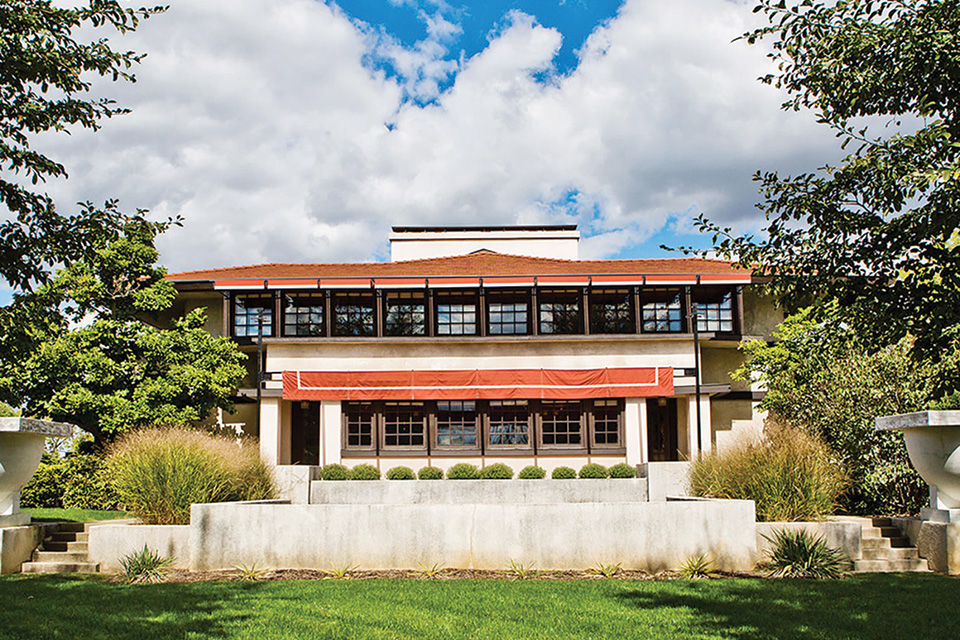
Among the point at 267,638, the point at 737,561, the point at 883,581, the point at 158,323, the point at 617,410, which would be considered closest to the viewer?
the point at 267,638

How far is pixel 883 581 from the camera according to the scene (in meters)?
11.0

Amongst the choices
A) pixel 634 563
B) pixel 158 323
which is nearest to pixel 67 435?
pixel 634 563

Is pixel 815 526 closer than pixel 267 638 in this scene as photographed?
No

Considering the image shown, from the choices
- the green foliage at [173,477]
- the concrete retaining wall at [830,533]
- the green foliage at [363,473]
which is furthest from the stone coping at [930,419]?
the green foliage at [363,473]

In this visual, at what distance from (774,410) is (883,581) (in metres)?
15.4

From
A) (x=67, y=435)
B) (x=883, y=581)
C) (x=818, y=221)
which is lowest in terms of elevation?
(x=883, y=581)

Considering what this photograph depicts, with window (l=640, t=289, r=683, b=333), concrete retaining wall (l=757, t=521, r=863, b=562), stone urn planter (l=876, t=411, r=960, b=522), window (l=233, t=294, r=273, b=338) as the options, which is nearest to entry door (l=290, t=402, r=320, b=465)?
window (l=233, t=294, r=273, b=338)

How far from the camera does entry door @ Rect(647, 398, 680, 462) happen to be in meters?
32.6

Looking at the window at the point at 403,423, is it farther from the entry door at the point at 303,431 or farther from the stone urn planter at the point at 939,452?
the stone urn planter at the point at 939,452

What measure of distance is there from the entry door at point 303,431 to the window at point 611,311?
1062cm

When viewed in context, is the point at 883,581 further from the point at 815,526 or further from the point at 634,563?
the point at 634,563

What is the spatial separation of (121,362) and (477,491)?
11605mm

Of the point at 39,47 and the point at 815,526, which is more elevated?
the point at 39,47

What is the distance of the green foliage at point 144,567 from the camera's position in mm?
11695
